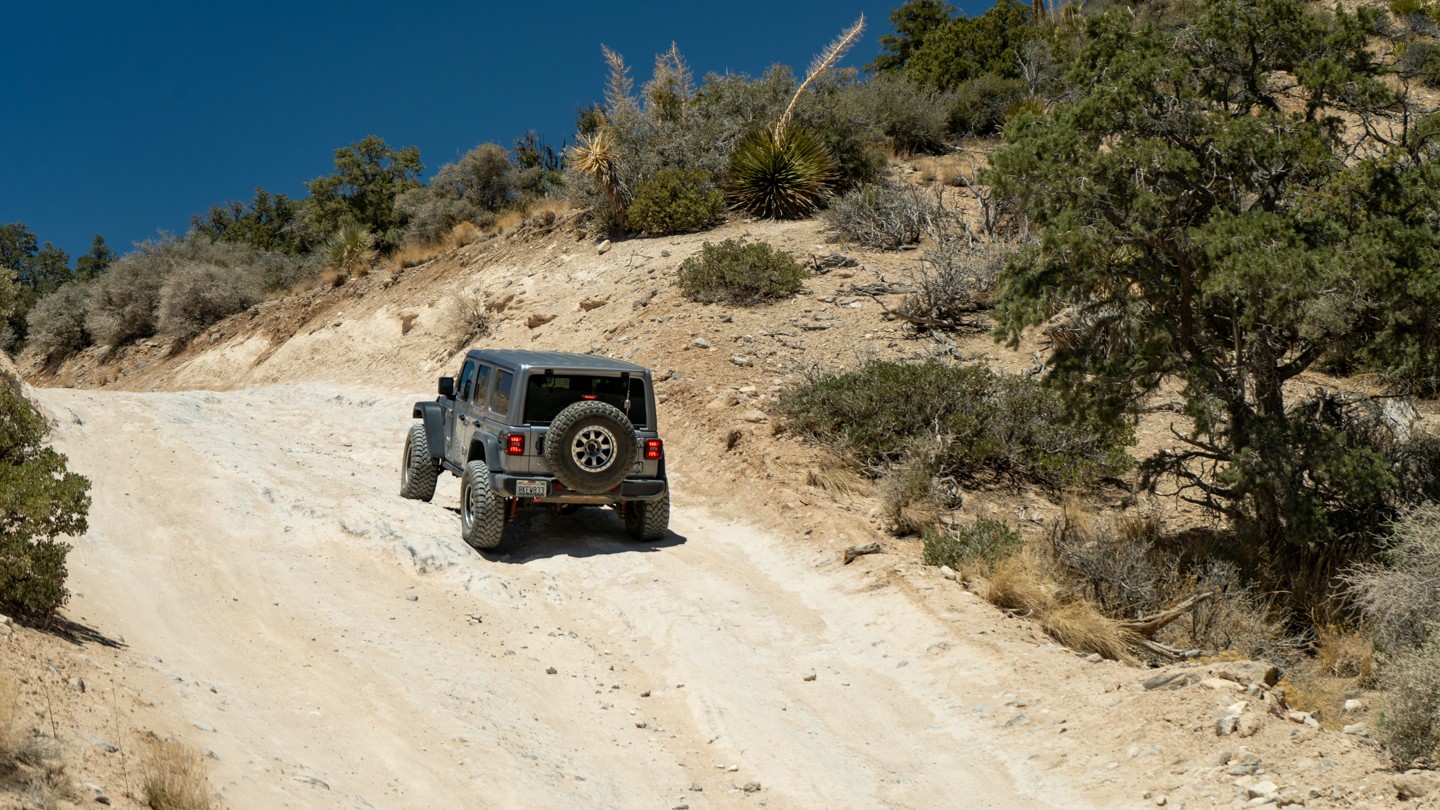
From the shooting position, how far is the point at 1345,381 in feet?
55.8

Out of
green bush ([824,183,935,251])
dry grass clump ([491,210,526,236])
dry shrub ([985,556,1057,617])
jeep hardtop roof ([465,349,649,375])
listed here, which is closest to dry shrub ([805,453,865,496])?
jeep hardtop roof ([465,349,649,375])

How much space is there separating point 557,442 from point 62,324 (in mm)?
33353

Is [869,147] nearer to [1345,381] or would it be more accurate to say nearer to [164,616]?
[1345,381]

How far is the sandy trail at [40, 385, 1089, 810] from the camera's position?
6.43m

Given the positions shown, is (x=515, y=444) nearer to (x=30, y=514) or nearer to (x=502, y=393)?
(x=502, y=393)

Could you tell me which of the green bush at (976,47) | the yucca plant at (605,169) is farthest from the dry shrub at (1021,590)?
the green bush at (976,47)

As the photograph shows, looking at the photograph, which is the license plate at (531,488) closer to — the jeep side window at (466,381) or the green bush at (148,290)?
the jeep side window at (466,381)

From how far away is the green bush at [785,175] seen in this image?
24688mm

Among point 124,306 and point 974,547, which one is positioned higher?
point 124,306

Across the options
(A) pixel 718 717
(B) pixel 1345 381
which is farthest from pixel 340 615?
(B) pixel 1345 381

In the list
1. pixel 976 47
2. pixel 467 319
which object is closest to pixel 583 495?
pixel 467 319

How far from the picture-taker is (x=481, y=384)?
1190 cm

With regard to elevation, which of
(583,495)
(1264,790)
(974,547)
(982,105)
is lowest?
(1264,790)

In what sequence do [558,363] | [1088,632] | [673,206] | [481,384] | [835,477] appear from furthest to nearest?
[673,206] < [835,477] < [481,384] < [558,363] < [1088,632]
